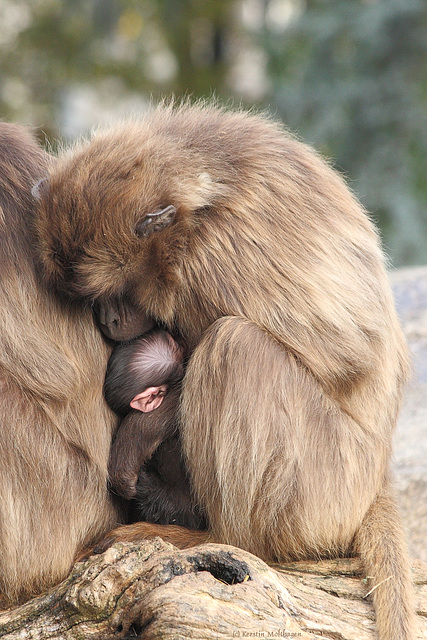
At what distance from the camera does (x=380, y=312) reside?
11.8 feet

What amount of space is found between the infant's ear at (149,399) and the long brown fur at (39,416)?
163 millimetres

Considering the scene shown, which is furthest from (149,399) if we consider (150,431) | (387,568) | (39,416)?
(387,568)

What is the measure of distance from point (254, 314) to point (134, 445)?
0.83 metres

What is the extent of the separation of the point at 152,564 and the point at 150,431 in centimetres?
76

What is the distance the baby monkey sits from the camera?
3.62 m

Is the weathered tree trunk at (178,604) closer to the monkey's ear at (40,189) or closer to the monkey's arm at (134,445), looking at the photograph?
the monkey's arm at (134,445)

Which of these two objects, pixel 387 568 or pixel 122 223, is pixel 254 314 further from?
pixel 387 568

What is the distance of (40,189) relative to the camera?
346cm

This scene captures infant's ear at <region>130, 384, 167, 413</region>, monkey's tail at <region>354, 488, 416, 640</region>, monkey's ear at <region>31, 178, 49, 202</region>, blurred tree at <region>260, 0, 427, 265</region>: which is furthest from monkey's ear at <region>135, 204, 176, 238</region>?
blurred tree at <region>260, 0, 427, 265</region>

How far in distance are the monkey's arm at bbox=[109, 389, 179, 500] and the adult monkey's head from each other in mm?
401

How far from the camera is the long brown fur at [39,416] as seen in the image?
3244 millimetres

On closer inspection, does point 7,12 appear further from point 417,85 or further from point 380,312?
point 380,312

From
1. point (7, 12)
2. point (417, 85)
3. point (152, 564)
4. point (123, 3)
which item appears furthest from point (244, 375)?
point (7, 12)

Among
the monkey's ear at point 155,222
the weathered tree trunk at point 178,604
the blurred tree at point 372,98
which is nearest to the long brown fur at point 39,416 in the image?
the weathered tree trunk at point 178,604
